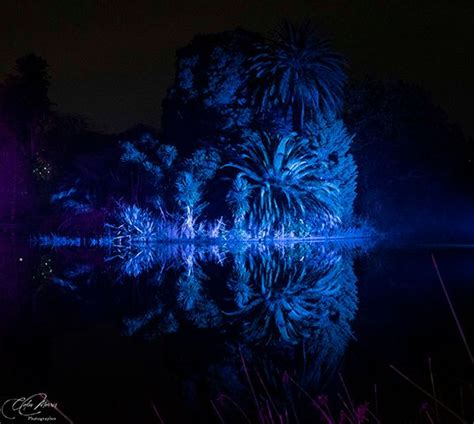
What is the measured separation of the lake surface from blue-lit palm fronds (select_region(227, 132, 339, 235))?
50.6ft

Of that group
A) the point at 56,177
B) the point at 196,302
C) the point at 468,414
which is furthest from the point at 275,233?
Answer: the point at 468,414

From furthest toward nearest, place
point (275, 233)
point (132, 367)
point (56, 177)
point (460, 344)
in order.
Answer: point (56, 177) < point (275, 233) < point (460, 344) < point (132, 367)

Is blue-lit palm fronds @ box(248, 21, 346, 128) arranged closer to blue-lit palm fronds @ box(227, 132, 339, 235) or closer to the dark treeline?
the dark treeline

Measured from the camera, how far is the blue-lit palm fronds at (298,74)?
113 ft

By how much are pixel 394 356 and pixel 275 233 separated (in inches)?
977

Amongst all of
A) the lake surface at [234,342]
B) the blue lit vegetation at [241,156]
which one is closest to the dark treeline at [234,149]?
the blue lit vegetation at [241,156]

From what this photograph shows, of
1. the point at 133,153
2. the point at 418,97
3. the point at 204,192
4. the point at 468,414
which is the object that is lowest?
the point at 468,414

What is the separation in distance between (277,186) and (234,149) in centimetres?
345

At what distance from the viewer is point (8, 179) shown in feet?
141

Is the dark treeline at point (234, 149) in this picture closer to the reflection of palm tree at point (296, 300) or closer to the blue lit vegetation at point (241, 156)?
the blue lit vegetation at point (241, 156)

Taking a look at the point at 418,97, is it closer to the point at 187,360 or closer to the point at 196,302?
the point at 196,302

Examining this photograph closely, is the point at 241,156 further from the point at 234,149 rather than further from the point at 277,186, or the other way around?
the point at 277,186

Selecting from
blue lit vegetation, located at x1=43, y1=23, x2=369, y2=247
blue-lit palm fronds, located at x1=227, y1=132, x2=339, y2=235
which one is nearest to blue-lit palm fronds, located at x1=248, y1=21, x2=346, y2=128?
blue lit vegetation, located at x1=43, y1=23, x2=369, y2=247

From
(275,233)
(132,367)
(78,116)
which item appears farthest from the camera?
(78,116)
